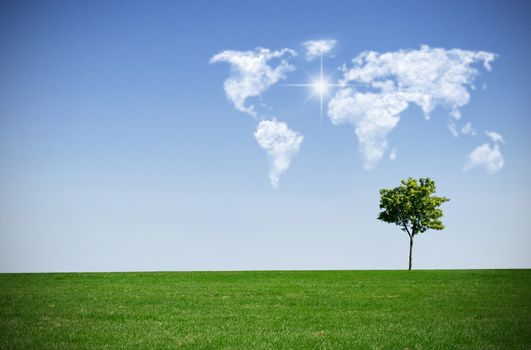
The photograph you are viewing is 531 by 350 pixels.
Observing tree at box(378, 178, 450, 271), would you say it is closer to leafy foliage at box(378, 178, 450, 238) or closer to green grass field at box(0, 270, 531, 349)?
leafy foliage at box(378, 178, 450, 238)

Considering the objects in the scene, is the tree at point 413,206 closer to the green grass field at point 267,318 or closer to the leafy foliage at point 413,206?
the leafy foliage at point 413,206

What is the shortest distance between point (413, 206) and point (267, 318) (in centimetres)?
5627

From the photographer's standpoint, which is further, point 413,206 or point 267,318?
point 413,206

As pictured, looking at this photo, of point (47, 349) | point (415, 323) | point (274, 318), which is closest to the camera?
point (47, 349)

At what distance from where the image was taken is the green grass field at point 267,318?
16125 millimetres

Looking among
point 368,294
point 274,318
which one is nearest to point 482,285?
point 368,294

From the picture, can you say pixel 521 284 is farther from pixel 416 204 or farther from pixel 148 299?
pixel 416 204

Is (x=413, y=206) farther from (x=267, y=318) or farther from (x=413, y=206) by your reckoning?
(x=267, y=318)

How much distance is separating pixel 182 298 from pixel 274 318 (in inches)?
382

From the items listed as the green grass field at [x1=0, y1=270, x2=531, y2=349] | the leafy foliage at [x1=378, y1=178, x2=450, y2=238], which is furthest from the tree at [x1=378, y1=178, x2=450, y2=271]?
the green grass field at [x1=0, y1=270, x2=531, y2=349]

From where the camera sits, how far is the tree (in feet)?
233

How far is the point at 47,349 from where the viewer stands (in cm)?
1517

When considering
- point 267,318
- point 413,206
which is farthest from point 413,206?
point 267,318

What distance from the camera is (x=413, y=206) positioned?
7175 centimetres
